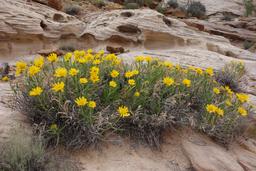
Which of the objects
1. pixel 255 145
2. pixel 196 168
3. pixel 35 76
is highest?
pixel 35 76

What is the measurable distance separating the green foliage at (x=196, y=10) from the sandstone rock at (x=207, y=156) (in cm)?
1778

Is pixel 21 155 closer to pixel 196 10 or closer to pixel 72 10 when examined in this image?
pixel 72 10

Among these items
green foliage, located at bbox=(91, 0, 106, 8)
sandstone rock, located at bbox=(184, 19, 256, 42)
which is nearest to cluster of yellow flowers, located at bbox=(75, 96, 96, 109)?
green foliage, located at bbox=(91, 0, 106, 8)

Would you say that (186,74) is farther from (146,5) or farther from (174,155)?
(146,5)

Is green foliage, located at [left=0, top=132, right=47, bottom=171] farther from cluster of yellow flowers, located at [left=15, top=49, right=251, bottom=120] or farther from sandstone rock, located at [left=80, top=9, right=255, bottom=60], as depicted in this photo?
sandstone rock, located at [left=80, top=9, right=255, bottom=60]

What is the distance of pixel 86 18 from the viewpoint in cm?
1099

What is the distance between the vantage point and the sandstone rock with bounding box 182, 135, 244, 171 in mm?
2768

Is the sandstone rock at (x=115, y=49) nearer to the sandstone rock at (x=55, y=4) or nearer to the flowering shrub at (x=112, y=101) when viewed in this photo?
the sandstone rock at (x=55, y=4)

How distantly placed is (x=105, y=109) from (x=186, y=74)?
157 cm

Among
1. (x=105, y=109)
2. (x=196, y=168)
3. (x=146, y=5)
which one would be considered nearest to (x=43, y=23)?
(x=105, y=109)

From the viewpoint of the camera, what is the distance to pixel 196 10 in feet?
66.5

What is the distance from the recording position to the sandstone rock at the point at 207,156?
9.08 feet

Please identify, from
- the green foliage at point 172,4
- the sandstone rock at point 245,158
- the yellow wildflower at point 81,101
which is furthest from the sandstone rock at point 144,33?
the green foliage at point 172,4

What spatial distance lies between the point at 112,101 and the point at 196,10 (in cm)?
1888
